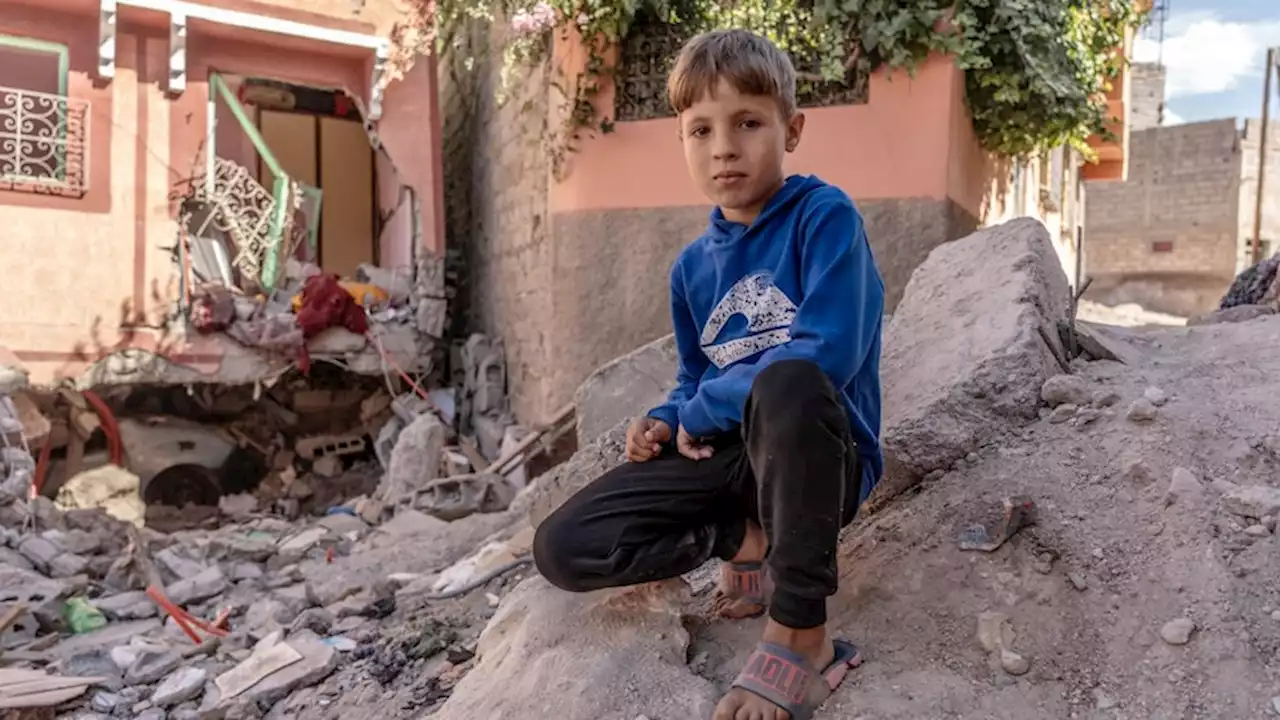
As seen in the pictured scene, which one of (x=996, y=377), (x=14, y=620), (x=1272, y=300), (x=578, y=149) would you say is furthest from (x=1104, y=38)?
(x=14, y=620)

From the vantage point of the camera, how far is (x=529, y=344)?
7.11 metres

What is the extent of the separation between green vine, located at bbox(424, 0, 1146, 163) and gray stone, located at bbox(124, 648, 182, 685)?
3900 millimetres

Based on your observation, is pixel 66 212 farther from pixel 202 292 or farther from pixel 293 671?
pixel 293 671

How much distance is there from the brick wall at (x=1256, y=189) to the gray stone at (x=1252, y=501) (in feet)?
61.6

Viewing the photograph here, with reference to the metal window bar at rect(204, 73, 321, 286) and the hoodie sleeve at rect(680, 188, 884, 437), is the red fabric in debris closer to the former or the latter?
the metal window bar at rect(204, 73, 321, 286)

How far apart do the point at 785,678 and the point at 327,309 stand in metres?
7.13

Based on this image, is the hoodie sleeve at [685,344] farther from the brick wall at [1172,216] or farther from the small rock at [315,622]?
the brick wall at [1172,216]

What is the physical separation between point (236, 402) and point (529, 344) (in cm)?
405

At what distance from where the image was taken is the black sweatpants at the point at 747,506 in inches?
58.9

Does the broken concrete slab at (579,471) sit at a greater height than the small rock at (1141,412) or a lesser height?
lesser

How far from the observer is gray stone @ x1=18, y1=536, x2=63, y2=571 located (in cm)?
487

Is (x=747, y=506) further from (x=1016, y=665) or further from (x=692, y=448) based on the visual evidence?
(x=1016, y=665)

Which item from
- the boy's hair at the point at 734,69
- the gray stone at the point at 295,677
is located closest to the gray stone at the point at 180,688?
the gray stone at the point at 295,677

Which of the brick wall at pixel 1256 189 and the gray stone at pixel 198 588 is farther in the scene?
the brick wall at pixel 1256 189
